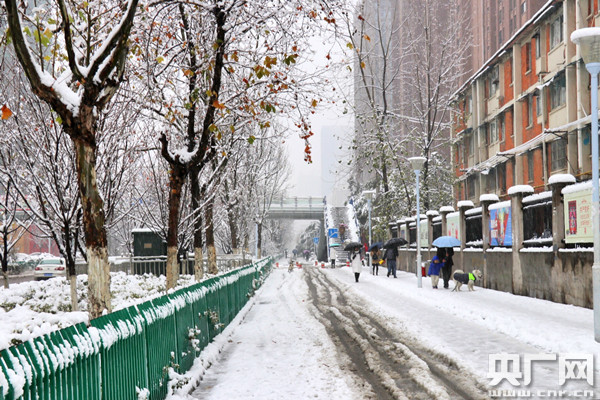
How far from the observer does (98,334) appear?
15.7 feet

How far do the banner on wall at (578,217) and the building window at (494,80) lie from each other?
973 inches

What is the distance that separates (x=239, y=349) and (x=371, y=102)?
27281 mm

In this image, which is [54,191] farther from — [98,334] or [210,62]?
[98,334]

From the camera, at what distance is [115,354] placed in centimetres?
523

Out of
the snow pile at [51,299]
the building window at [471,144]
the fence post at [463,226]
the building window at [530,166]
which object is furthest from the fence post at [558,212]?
the building window at [471,144]

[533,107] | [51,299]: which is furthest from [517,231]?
[533,107]

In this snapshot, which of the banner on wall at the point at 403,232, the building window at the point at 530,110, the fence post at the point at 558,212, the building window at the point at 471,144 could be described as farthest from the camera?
the building window at the point at 471,144

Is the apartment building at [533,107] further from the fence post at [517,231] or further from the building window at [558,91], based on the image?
the fence post at [517,231]

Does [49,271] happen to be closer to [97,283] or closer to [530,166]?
[97,283]

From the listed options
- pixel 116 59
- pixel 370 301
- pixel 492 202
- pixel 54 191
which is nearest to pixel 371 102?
pixel 492 202

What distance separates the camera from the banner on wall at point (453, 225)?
24559mm

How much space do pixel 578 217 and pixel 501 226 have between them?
211 inches

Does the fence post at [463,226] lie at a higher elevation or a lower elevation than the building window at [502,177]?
lower

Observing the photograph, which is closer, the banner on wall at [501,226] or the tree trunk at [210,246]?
the banner on wall at [501,226]
